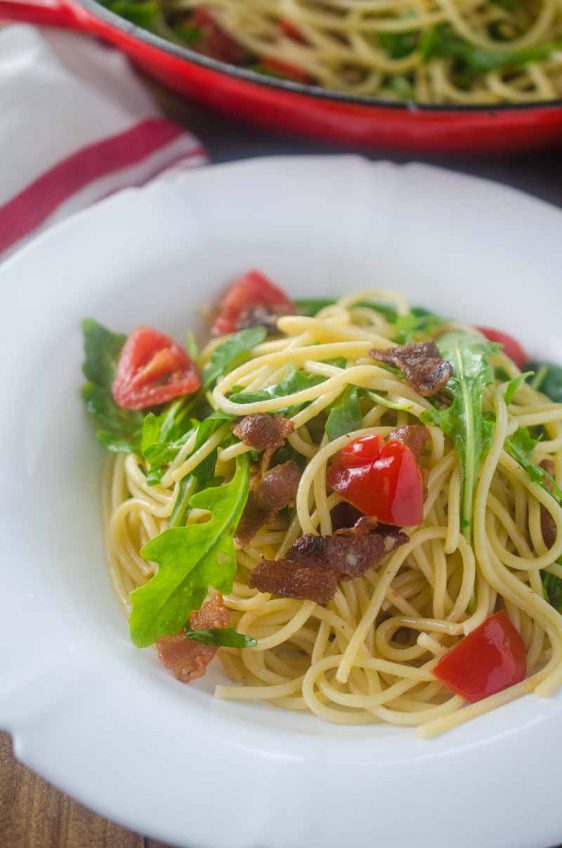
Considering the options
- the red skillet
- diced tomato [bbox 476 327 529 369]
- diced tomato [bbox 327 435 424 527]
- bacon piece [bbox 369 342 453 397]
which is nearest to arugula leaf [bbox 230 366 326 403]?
bacon piece [bbox 369 342 453 397]

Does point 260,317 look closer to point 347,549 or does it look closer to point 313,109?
point 313,109

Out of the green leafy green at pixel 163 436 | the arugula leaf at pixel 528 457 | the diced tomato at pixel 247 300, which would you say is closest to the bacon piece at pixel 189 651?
the green leafy green at pixel 163 436

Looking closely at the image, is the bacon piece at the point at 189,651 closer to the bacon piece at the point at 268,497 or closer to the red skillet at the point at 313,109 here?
the bacon piece at the point at 268,497

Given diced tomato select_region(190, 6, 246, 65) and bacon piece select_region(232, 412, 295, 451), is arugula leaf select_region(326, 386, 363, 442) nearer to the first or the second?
bacon piece select_region(232, 412, 295, 451)

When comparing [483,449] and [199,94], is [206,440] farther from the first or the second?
[199,94]

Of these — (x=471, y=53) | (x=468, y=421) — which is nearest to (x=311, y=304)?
(x=468, y=421)

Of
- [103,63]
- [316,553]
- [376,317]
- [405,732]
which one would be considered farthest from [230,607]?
[103,63]
